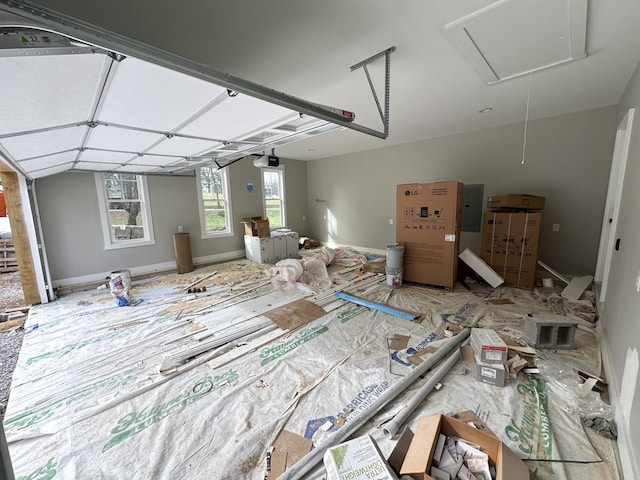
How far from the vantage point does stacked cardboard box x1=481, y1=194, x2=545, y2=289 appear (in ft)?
12.4

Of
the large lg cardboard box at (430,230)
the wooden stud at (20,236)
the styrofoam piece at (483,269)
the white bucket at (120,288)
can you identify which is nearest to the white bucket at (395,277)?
the large lg cardboard box at (430,230)

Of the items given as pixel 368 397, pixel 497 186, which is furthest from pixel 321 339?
pixel 497 186

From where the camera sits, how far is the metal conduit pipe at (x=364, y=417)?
4.52 ft

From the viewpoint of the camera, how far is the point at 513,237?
12.8 ft

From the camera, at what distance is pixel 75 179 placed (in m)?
4.31

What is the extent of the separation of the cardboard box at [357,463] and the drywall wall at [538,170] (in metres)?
4.79

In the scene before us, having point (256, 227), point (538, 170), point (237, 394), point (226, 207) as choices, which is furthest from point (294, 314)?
point (538, 170)

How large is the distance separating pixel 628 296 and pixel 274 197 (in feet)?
21.8

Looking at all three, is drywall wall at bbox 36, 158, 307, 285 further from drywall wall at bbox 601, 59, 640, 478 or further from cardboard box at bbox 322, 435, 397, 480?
drywall wall at bbox 601, 59, 640, 478

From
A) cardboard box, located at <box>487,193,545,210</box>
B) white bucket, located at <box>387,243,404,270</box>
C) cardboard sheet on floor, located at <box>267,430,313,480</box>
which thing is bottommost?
cardboard sheet on floor, located at <box>267,430,313,480</box>

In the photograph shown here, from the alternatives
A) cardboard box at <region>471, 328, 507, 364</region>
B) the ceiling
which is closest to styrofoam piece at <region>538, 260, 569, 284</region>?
the ceiling

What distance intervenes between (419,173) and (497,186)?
4.94 ft

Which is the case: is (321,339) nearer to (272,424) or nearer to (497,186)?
(272,424)

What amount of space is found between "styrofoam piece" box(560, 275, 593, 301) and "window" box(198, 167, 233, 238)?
635 centimetres
